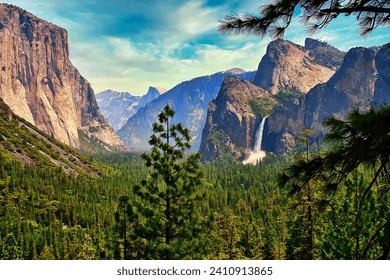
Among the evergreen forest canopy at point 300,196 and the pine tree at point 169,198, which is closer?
the evergreen forest canopy at point 300,196

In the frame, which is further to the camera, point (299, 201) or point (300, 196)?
point (299, 201)

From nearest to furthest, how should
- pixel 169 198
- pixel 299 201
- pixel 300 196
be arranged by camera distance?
pixel 169 198, pixel 300 196, pixel 299 201

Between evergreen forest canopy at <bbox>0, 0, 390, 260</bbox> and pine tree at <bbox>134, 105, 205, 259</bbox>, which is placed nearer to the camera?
evergreen forest canopy at <bbox>0, 0, 390, 260</bbox>

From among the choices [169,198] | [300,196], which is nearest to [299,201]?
[300,196]

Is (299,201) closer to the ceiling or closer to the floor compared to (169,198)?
closer to the floor

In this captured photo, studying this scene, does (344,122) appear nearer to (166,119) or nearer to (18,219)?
(166,119)

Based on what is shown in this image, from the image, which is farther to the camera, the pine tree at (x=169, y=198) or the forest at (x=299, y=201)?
the pine tree at (x=169, y=198)

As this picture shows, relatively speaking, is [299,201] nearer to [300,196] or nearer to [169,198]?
[300,196]

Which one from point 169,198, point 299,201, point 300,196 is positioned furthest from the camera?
point 299,201
